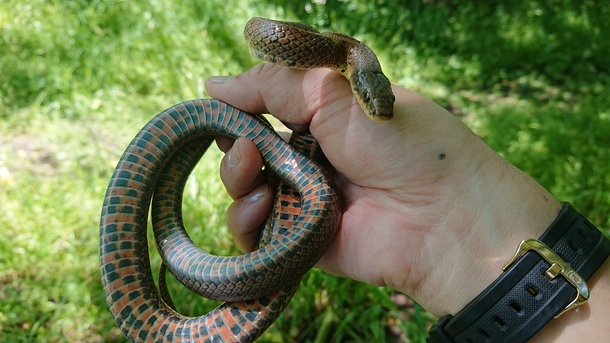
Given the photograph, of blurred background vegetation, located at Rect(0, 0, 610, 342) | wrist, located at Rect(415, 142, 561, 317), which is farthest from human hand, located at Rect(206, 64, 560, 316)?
blurred background vegetation, located at Rect(0, 0, 610, 342)

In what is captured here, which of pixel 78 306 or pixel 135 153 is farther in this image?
pixel 78 306

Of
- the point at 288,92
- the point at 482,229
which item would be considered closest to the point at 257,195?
the point at 288,92

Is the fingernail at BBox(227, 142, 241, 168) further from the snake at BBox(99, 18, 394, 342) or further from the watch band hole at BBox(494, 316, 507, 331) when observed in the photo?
the watch band hole at BBox(494, 316, 507, 331)

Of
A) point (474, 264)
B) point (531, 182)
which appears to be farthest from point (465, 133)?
point (474, 264)

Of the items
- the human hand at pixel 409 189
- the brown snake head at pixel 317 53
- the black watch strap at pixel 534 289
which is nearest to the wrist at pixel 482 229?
the human hand at pixel 409 189

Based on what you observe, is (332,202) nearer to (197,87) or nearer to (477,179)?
(477,179)
